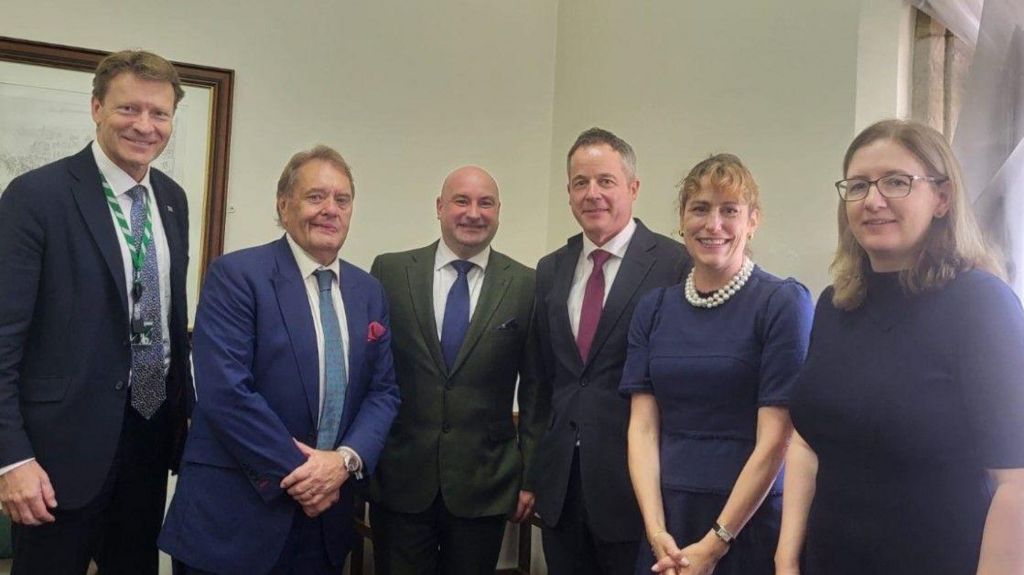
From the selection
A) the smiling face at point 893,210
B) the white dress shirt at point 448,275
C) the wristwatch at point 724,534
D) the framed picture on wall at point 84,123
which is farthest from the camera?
the framed picture on wall at point 84,123

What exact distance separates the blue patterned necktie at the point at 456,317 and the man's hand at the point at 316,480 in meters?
0.45

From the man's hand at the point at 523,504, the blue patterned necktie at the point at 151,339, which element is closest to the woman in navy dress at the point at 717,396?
the man's hand at the point at 523,504

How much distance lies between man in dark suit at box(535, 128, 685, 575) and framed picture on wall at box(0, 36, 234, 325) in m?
1.55

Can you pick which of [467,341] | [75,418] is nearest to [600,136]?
[467,341]

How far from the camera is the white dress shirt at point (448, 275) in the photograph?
2.33m

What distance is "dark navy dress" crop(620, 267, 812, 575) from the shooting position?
66.6 inches

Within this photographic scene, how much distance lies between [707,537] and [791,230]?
114 cm

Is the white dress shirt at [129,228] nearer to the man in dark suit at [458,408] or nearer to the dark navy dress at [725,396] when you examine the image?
the man in dark suit at [458,408]

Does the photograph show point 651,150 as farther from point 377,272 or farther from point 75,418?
point 75,418

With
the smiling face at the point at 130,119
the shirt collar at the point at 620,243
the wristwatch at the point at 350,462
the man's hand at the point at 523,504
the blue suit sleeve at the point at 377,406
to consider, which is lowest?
the man's hand at the point at 523,504

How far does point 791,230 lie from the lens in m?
2.48

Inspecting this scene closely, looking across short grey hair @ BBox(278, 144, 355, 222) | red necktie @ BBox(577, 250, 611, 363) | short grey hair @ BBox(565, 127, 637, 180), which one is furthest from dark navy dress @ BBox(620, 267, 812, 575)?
short grey hair @ BBox(278, 144, 355, 222)

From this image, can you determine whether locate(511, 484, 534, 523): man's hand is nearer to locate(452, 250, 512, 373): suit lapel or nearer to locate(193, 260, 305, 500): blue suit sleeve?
locate(452, 250, 512, 373): suit lapel

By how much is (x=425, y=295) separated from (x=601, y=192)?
569mm
